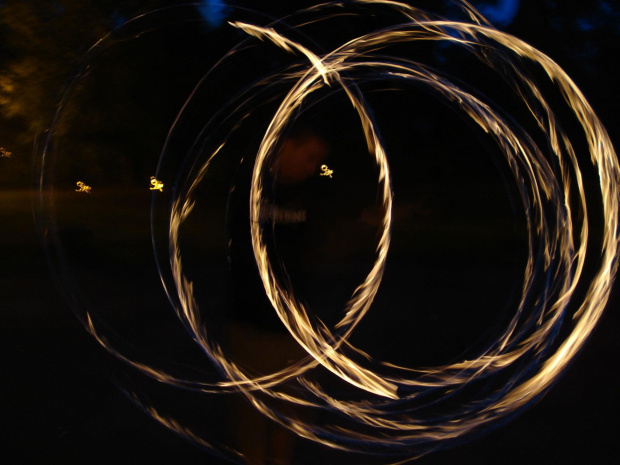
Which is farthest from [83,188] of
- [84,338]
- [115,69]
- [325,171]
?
[84,338]

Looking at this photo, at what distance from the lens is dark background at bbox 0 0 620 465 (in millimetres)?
3945

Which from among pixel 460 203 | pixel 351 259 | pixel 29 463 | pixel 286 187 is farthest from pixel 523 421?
pixel 460 203

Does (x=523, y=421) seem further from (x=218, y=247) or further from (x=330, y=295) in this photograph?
(x=218, y=247)

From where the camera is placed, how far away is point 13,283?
9.53 m

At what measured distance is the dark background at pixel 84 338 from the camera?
12.9 feet

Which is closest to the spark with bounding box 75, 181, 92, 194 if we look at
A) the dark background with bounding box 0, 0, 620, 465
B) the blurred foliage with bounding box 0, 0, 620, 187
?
the blurred foliage with bounding box 0, 0, 620, 187

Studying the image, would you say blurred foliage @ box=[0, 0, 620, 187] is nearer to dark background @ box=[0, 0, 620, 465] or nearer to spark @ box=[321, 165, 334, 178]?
dark background @ box=[0, 0, 620, 465]

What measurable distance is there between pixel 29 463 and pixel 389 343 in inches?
146

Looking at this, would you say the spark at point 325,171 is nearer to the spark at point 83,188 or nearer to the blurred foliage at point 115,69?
the blurred foliage at point 115,69

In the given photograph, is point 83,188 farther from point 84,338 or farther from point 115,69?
point 84,338

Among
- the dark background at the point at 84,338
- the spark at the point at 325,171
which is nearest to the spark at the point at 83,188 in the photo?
the dark background at the point at 84,338

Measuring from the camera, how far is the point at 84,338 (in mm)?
6348

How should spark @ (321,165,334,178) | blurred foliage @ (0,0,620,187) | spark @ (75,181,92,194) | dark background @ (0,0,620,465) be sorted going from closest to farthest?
dark background @ (0,0,620,465), spark @ (321,165,334,178), blurred foliage @ (0,0,620,187), spark @ (75,181,92,194)

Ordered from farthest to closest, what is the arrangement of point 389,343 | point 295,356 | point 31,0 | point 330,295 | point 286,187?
1. point 330,295
2. point 31,0
3. point 389,343
4. point 295,356
5. point 286,187
